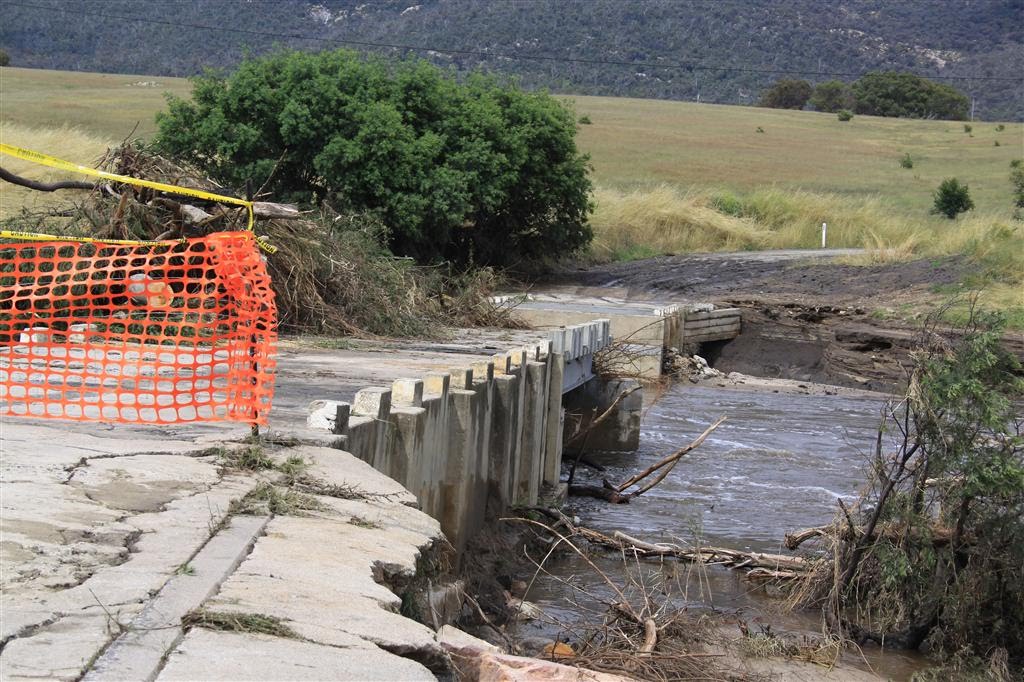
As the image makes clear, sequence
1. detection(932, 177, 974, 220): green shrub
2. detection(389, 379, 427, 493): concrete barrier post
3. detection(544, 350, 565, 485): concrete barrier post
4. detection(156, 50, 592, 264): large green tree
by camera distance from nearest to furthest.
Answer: detection(389, 379, 427, 493): concrete barrier post < detection(544, 350, 565, 485): concrete barrier post < detection(156, 50, 592, 264): large green tree < detection(932, 177, 974, 220): green shrub

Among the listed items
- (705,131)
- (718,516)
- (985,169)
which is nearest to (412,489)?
(718,516)

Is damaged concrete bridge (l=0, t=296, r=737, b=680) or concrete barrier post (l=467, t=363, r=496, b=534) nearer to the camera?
damaged concrete bridge (l=0, t=296, r=737, b=680)

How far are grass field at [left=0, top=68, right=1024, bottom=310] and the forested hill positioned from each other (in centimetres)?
2565

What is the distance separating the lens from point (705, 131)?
82688 mm

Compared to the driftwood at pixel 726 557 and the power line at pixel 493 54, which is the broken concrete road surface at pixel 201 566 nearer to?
the driftwood at pixel 726 557

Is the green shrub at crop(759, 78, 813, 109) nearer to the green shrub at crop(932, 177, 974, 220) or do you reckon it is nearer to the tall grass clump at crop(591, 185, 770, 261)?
the green shrub at crop(932, 177, 974, 220)

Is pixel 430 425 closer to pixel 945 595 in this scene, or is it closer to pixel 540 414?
pixel 945 595

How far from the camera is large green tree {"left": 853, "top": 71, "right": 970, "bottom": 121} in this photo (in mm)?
112188

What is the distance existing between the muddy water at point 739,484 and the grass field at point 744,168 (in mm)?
8166

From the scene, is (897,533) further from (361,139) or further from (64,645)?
(361,139)

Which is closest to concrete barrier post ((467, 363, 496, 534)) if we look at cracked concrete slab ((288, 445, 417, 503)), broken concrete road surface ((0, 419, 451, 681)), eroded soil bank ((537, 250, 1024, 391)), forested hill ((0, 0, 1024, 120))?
cracked concrete slab ((288, 445, 417, 503))

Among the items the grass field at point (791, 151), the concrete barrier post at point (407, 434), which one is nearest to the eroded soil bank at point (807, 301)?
the concrete barrier post at point (407, 434)

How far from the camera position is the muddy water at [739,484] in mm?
11617

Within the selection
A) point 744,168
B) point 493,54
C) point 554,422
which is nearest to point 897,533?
point 554,422
